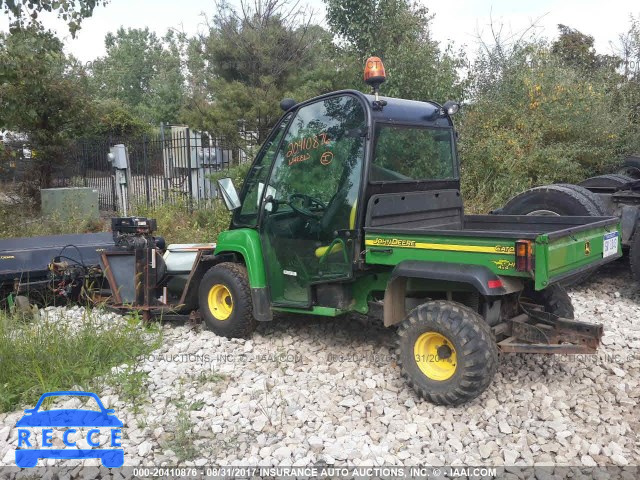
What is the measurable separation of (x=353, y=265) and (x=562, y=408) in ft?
5.75

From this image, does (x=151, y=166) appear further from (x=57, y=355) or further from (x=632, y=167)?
(x=632, y=167)

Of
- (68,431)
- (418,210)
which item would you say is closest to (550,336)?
(418,210)

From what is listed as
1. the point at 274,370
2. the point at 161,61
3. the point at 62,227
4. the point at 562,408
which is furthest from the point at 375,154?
the point at 161,61

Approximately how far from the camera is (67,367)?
4289 mm

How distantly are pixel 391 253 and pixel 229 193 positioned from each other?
5.69 ft

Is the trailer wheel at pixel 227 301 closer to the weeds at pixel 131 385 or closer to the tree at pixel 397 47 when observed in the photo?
the weeds at pixel 131 385

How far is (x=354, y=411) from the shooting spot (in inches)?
157

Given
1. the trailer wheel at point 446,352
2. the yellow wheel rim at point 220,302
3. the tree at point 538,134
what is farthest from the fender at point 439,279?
the tree at point 538,134

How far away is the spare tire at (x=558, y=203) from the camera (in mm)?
6074

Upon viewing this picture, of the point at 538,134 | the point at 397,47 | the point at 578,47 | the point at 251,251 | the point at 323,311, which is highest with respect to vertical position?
the point at 578,47

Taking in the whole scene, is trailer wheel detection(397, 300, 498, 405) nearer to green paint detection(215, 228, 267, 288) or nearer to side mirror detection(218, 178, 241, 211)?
green paint detection(215, 228, 267, 288)

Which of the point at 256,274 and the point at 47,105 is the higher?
the point at 47,105

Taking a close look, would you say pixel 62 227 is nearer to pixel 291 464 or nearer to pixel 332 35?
pixel 332 35

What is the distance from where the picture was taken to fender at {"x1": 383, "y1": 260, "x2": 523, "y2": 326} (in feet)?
12.3
